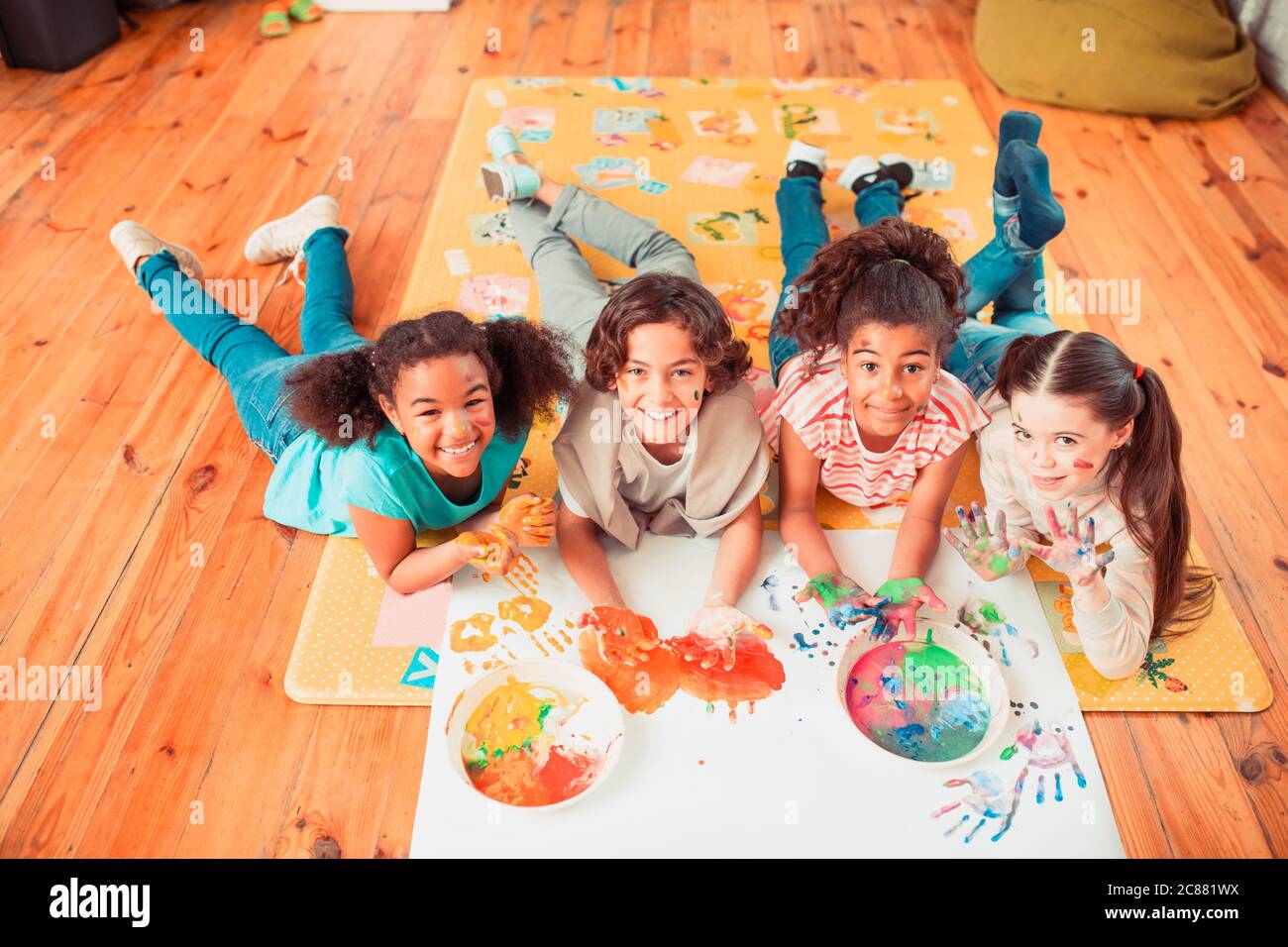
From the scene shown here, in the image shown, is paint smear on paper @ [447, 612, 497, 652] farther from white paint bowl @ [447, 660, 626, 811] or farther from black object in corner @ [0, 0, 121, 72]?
black object in corner @ [0, 0, 121, 72]

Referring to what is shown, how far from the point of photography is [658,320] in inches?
54.4

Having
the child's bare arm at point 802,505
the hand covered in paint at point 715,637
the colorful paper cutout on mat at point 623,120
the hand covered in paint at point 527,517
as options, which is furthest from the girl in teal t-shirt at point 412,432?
the colorful paper cutout on mat at point 623,120

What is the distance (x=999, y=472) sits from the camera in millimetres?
1586

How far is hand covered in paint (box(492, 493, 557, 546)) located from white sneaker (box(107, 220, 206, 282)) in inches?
42.8

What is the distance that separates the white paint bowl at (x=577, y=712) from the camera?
1.31m

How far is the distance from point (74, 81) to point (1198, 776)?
10.4 feet

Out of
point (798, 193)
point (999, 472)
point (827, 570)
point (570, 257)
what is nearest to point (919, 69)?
point (798, 193)

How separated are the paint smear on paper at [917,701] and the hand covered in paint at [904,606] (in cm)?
2

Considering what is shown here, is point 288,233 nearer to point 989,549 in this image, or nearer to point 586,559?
point 586,559

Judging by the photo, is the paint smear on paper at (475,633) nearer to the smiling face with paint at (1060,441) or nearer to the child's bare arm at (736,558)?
the child's bare arm at (736,558)

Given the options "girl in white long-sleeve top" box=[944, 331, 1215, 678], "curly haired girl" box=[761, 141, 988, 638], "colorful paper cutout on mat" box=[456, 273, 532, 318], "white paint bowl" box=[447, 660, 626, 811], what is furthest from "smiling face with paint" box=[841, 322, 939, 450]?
"colorful paper cutout on mat" box=[456, 273, 532, 318]

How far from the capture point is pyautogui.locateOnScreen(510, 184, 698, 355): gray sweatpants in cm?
193
